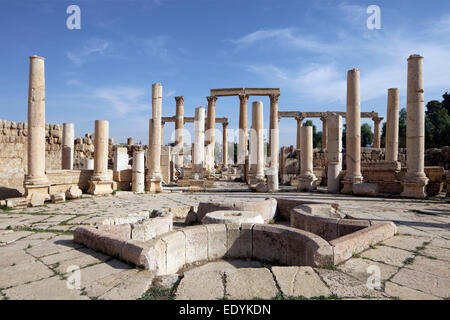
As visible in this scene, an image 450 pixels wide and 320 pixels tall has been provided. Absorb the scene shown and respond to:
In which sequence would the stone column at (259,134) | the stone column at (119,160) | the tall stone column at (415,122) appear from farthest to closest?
the stone column at (259,134) → the stone column at (119,160) → the tall stone column at (415,122)

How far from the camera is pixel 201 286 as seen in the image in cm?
272

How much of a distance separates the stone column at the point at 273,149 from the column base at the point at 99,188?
7.66m

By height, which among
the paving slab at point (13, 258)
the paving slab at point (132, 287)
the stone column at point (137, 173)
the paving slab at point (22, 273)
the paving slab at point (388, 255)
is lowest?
the paving slab at point (13, 258)

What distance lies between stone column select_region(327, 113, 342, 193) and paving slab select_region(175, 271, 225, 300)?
11.5 metres

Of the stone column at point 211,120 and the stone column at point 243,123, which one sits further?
the stone column at point 211,120

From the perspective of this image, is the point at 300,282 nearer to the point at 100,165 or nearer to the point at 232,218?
the point at 232,218

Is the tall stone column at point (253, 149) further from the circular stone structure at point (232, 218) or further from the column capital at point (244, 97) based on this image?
the circular stone structure at point (232, 218)

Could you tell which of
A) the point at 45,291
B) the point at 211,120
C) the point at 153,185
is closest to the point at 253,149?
the point at 211,120

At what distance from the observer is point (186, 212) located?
7809mm

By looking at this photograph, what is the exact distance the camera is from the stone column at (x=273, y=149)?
14.4m

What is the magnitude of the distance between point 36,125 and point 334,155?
41.2ft

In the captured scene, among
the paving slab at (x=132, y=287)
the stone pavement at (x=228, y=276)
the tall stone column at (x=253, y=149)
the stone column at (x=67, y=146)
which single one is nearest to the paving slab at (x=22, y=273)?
the stone pavement at (x=228, y=276)

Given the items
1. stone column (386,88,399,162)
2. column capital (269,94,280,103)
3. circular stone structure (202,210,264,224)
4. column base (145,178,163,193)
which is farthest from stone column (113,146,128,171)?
stone column (386,88,399,162)
